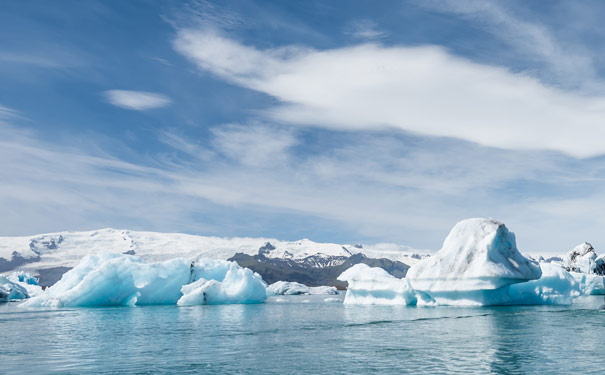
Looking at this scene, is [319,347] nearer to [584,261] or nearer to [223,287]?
[223,287]

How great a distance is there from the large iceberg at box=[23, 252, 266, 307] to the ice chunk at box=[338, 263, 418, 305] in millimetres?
12558

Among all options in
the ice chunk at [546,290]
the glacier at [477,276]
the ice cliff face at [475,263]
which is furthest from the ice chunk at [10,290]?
the ice chunk at [546,290]

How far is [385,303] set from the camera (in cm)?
4309

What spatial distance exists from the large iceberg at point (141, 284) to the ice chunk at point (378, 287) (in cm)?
1256

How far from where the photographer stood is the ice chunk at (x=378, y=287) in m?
40.7

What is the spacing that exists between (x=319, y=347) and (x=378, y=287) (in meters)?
24.8

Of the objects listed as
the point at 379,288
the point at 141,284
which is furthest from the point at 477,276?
the point at 141,284

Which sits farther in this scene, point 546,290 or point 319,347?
point 546,290

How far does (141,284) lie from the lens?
46.9 m

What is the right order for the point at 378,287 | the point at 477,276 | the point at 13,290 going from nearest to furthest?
the point at 477,276 → the point at 378,287 → the point at 13,290

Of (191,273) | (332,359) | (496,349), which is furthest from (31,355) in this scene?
(191,273)

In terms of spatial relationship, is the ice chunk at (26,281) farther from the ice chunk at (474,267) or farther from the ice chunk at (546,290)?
the ice chunk at (546,290)

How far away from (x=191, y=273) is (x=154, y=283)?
5136mm

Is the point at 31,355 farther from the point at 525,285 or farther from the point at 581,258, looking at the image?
the point at 581,258
